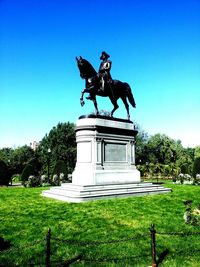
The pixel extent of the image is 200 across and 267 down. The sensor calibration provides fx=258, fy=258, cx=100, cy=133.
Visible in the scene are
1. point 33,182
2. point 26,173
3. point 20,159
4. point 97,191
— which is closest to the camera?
point 97,191

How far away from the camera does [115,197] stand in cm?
1371

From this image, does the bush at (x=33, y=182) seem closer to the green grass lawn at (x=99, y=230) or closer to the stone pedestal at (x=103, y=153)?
the stone pedestal at (x=103, y=153)

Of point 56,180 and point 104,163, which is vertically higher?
point 104,163

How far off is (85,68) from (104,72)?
1427 millimetres

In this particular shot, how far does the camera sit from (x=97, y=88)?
16.7 m

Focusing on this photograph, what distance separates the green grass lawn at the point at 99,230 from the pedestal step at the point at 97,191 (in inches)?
27.6

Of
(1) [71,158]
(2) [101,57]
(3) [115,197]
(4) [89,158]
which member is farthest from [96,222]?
(1) [71,158]

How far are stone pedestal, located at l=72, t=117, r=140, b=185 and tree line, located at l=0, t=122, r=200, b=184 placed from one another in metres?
10.8

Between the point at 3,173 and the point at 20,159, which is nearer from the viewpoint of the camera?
the point at 3,173

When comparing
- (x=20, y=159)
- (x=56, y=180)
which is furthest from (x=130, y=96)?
(x=20, y=159)

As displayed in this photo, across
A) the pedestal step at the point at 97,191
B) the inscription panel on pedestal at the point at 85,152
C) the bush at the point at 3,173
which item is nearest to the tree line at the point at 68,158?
the bush at the point at 3,173

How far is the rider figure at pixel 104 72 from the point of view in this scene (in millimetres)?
16614

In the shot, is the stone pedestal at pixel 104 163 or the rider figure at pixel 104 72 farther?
the rider figure at pixel 104 72

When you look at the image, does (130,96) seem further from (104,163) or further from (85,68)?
(104,163)
